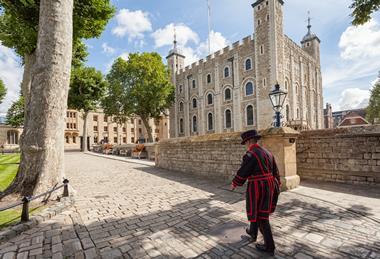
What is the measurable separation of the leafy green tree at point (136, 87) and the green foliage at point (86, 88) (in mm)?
1584

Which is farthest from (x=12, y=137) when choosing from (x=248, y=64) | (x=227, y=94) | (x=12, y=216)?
(x=12, y=216)

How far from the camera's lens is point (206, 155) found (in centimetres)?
935

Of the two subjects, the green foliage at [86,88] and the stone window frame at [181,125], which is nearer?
the green foliage at [86,88]

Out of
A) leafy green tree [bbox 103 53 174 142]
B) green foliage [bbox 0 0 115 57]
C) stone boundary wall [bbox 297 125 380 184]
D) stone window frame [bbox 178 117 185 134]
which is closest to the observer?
stone boundary wall [bbox 297 125 380 184]

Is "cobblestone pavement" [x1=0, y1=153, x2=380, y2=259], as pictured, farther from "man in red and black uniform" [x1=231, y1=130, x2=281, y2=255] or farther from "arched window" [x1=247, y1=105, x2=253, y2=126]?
"arched window" [x1=247, y1=105, x2=253, y2=126]

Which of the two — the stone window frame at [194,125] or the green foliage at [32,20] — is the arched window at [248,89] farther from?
the green foliage at [32,20]

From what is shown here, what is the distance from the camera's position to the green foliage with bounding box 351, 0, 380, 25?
261 inches

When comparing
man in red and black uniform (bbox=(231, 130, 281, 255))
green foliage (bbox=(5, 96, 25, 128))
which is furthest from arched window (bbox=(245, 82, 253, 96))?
green foliage (bbox=(5, 96, 25, 128))

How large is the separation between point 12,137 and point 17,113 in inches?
659

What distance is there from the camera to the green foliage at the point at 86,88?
30.1m

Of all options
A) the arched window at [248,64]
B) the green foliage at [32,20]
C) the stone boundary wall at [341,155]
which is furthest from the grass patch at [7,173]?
the arched window at [248,64]

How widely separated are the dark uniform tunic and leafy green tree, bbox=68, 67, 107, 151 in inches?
1286

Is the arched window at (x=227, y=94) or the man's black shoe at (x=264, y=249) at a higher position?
the arched window at (x=227, y=94)

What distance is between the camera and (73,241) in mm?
3340
